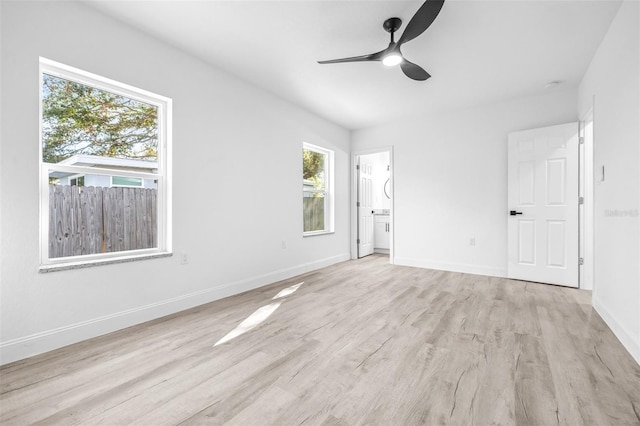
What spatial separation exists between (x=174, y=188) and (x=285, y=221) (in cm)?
165

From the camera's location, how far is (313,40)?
8.68 ft

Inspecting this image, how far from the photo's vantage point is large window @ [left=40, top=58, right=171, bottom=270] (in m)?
2.13

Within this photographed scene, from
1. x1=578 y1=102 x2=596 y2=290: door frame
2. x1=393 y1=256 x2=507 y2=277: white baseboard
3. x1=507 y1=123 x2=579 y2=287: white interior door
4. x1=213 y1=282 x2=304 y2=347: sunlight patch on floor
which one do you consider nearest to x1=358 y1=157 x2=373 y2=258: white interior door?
x1=393 y1=256 x2=507 y2=277: white baseboard

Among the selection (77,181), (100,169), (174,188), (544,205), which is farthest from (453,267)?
(77,181)

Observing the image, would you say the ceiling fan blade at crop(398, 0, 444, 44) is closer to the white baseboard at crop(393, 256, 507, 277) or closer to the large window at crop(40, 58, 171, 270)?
the large window at crop(40, 58, 171, 270)

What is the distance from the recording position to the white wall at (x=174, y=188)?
1.91m

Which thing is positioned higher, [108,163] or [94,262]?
[108,163]

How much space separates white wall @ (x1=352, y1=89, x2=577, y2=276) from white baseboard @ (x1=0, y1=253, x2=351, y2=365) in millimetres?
2785

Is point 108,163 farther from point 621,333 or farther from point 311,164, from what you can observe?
point 621,333

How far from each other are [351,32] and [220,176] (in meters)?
1.94

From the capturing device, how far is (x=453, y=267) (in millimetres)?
4547

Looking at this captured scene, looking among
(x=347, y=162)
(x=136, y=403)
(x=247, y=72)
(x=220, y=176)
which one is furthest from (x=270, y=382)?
(x=347, y=162)

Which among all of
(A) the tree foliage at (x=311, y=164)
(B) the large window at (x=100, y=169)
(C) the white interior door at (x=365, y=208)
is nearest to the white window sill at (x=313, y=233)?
(A) the tree foliage at (x=311, y=164)

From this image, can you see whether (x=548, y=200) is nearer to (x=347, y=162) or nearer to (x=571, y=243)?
(x=571, y=243)
